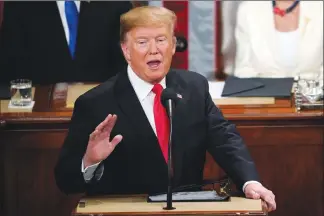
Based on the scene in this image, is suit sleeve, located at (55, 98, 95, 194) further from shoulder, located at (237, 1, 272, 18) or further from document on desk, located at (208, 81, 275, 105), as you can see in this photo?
shoulder, located at (237, 1, 272, 18)

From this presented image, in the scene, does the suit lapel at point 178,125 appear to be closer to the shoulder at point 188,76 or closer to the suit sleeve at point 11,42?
the shoulder at point 188,76

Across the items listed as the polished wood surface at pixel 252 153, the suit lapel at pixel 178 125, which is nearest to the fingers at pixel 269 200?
the suit lapel at pixel 178 125

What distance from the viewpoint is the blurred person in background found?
5.23 meters

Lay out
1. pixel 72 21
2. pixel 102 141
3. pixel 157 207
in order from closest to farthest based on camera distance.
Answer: pixel 157 207 < pixel 102 141 < pixel 72 21

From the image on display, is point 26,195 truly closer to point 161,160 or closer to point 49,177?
point 49,177

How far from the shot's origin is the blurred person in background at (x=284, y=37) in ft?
17.2

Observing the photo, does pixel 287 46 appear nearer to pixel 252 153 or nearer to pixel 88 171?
pixel 252 153

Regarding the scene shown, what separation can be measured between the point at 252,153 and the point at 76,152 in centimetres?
149

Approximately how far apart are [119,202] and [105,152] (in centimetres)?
16

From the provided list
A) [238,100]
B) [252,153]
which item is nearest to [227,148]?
[252,153]

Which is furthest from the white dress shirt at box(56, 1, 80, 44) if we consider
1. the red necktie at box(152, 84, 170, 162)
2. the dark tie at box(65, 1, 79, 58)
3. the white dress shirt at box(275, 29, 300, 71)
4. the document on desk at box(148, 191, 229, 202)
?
the document on desk at box(148, 191, 229, 202)

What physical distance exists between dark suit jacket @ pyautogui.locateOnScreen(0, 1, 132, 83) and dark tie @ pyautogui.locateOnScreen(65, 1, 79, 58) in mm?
29

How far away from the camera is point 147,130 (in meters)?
3.02

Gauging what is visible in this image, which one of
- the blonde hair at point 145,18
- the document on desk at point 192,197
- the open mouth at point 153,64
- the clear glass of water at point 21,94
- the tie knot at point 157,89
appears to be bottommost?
the document on desk at point 192,197
